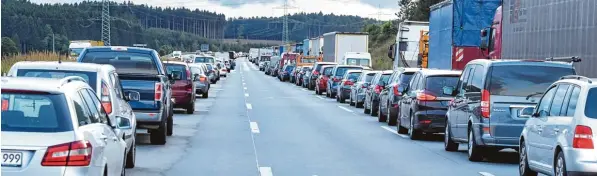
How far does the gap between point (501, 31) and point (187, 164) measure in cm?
1273

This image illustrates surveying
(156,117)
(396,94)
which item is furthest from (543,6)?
(156,117)

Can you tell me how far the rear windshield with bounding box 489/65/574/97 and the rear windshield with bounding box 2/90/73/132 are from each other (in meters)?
8.77

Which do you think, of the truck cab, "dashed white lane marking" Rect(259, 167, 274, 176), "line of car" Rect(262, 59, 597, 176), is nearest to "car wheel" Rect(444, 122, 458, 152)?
"line of car" Rect(262, 59, 597, 176)

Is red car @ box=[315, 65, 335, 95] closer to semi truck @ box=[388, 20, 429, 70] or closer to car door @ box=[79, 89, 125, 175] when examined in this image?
semi truck @ box=[388, 20, 429, 70]

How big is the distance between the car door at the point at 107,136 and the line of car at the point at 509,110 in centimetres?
463

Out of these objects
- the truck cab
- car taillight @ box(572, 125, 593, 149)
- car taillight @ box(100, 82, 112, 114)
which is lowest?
car taillight @ box(572, 125, 593, 149)

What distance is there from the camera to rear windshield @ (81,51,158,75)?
19.6 metres

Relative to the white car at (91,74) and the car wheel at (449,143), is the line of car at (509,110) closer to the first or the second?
the car wheel at (449,143)

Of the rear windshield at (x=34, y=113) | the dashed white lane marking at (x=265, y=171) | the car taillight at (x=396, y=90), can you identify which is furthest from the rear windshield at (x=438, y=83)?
the rear windshield at (x=34, y=113)

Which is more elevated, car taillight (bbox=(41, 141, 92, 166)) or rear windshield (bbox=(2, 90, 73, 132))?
rear windshield (bbox=(2, 90, 73, 132))

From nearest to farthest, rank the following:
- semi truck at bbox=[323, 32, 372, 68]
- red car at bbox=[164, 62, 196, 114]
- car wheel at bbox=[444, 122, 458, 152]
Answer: car wheel at bbox=[444, 122, 458, 152]
red car at bbox=[164, 62, 196, 114]
semi truck at bbox=[323, 32, 372, 68]

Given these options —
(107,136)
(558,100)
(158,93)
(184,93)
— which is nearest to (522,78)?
(558,100)

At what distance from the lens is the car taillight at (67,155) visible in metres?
8.50

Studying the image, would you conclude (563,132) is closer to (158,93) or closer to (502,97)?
(502,97)
